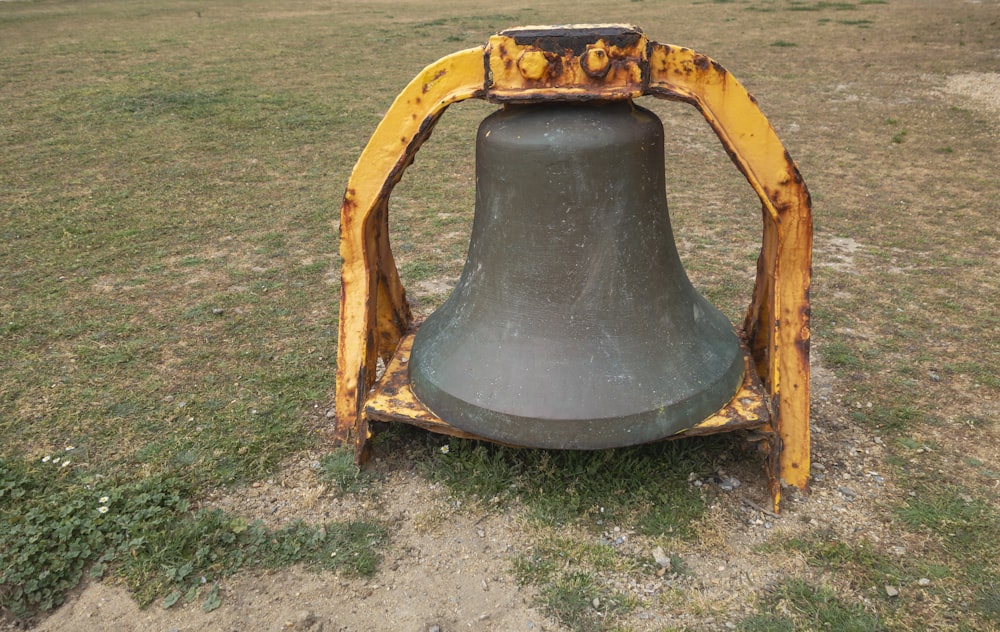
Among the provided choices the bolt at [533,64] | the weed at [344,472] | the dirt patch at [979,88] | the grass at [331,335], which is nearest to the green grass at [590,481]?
the grass at [331,335]

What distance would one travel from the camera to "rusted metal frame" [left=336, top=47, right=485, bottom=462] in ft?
7.25

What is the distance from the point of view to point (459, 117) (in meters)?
8.47

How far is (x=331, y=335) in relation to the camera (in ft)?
12.7

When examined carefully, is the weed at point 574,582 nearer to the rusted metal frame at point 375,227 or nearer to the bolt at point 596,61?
the rusted metal frame at point 375,227

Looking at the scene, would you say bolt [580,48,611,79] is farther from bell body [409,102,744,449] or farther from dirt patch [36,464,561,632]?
dirt patch [36,464,561,632]

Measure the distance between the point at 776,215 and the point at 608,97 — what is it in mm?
635

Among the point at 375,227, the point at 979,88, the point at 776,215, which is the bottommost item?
the point at 979,88

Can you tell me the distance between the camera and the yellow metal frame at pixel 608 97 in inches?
82.2

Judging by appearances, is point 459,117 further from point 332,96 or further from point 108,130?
point 108,130

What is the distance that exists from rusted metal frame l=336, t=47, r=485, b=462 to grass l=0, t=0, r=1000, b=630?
0.34 meters

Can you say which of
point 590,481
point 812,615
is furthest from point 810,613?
point 590,481

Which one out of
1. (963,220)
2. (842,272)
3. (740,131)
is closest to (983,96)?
(963,220)

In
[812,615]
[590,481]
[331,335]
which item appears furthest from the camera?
[331,335]

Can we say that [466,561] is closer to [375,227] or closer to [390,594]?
[390,594]
